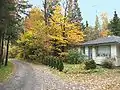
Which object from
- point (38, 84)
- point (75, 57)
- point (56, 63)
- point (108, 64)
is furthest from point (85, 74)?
point (75, 57)

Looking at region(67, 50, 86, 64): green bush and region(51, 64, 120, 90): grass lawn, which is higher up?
region(67, 50, 86, 64): green bush

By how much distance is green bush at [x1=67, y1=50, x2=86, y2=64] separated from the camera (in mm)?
43428

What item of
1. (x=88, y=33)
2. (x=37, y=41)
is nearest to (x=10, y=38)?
(x=37, y=41)

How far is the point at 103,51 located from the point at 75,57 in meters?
6.30

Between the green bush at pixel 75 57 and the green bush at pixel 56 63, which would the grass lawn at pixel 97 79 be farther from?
the green bush at pixel 75 57

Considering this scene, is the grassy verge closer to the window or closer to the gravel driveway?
the gravel driveway

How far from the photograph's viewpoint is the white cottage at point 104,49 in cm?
3559

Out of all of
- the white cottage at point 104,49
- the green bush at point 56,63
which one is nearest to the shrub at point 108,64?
the white cottage at point 104,49

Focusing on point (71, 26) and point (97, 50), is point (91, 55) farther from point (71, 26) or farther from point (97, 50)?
point (71, 26)

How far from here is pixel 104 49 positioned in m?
38.7

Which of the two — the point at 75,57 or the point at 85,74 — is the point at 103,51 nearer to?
the point at 75,57

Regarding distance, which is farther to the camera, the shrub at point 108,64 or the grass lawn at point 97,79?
the shrub at point 108,64

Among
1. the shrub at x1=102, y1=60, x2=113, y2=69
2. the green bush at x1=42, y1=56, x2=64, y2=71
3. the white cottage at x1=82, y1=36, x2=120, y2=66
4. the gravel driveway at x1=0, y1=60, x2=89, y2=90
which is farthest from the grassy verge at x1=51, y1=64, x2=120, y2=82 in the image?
the white cottage at x1=82, y1=36, x2=120, y2=66

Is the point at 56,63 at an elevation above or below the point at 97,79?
above
